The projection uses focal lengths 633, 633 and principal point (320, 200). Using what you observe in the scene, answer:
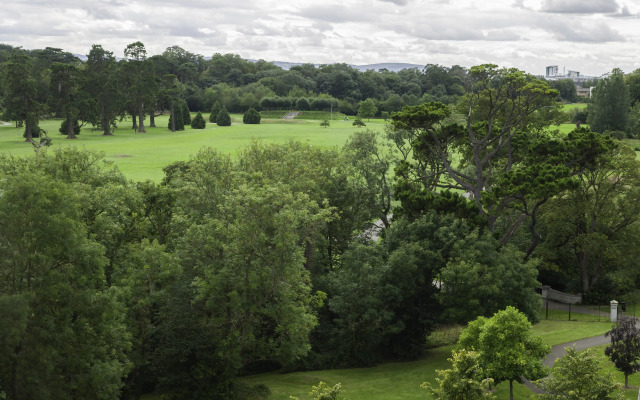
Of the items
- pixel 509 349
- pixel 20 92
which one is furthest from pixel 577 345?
pixel 20 92

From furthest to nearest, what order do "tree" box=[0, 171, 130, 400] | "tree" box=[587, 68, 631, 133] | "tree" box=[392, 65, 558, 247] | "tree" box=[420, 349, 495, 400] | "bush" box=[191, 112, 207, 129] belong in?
"tree" box=[587, 68, 631, 133] < "bush" box=[191, 112, 207, 129] < "tree" box=[392, 65, 558, 247] < "tree" box=[0, 171, 130, 400] < "tree" box=[420, 349, 495, 400]

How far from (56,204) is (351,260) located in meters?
14.6

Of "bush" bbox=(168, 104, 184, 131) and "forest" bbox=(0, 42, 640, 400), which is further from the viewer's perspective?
"bush" bbox=(168, 104, 184, 131)

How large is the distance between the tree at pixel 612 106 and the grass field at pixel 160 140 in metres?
43.0

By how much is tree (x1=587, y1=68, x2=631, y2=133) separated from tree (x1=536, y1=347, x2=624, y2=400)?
100953 millimetres

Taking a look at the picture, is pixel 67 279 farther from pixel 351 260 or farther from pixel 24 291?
pixel 351 260

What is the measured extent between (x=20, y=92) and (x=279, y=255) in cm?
6086

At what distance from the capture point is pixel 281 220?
22719mm

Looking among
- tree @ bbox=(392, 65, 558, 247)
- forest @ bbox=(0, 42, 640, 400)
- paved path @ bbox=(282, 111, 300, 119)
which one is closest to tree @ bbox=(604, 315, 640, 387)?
forest @ bbox=(0, 42, 640, 400)

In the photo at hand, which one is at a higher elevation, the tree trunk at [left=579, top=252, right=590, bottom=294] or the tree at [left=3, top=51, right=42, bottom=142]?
the tree at [left=3, top=51, right=42, bottom=142]

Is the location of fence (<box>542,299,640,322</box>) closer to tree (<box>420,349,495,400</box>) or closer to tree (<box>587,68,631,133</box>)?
tree (<box>420,349,495,400</box>)

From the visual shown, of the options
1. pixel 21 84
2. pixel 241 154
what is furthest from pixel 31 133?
pixel 241 154

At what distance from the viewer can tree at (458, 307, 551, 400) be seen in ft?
67.6

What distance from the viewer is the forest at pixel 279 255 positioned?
18.1 m
